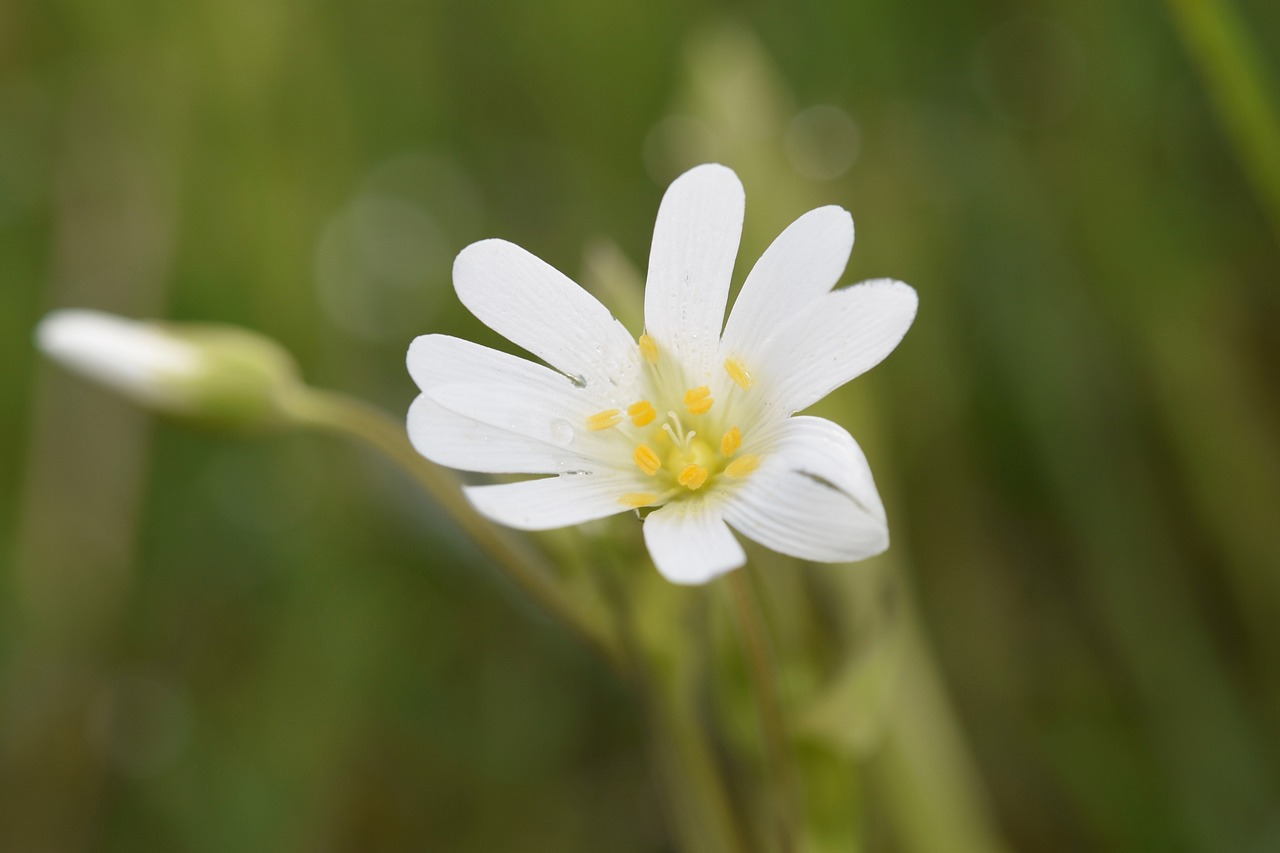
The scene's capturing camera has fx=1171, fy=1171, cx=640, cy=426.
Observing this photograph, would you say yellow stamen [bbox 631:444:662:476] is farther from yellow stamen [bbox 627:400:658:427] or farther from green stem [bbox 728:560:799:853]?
green stem [bbox 728:560:799:853]

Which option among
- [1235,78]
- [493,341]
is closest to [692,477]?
[1235,78]

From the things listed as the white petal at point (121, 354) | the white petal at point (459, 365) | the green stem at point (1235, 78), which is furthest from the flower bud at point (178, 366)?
the green stem at point (1235, 78)

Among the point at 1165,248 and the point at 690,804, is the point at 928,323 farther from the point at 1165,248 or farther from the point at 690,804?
the point at 690,804

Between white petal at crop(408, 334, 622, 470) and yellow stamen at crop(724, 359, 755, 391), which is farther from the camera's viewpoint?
yellow stamen at crop(724, 359, 755, 391)

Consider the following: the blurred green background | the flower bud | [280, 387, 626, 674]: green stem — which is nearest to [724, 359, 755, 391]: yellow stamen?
[280, 387, 626, 674]: green stem

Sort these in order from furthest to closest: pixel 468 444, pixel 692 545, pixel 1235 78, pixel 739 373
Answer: pixel 1235 78, pixel 739 373, pixel 468 444, pixel 692 545

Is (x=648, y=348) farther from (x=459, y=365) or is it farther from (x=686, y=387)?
(x=459, y=365)

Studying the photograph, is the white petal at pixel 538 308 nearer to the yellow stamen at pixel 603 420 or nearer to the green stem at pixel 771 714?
the yellow stamen at pixel 603 420
